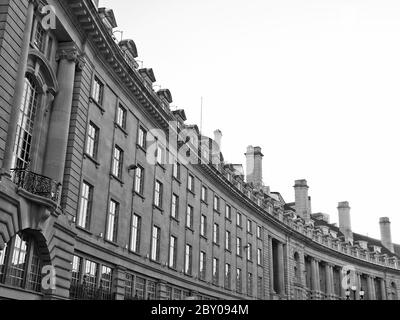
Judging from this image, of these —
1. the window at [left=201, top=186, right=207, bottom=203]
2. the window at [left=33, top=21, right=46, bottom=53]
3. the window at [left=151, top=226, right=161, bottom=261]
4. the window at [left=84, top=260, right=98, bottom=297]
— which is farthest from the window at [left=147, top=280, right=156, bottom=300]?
the window at [left=33, top=21, right=46, bottom=53]

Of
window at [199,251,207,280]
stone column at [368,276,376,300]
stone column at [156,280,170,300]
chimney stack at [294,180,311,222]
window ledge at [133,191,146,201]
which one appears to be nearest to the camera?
window ledge at [133,191,146,201]

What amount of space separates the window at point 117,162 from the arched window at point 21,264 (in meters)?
10.1

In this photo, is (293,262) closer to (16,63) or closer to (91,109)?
(91,109)

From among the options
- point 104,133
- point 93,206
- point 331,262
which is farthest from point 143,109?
point 331,262

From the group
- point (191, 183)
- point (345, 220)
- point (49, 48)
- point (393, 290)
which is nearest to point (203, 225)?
point (191, 183)

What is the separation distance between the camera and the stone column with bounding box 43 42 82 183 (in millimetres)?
24212

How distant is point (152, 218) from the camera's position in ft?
122

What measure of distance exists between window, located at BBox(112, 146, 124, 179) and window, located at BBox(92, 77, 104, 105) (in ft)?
10.7

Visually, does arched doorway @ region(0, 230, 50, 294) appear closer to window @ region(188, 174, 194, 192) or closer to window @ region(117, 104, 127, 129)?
window @ region(117, 104, 127, 129)

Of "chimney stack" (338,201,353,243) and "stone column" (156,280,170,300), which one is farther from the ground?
"chimney stack" (338,201,353,243)

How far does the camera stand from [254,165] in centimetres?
7212

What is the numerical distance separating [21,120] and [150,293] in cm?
1742

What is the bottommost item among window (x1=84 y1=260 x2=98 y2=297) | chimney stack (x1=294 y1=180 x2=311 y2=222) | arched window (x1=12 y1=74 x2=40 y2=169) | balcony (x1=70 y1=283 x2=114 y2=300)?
balcony (x1=70 y1=283 x2=114 y2=300)

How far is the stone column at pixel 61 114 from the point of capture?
2421 centimetres
